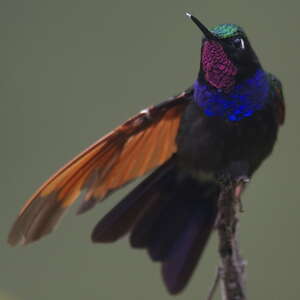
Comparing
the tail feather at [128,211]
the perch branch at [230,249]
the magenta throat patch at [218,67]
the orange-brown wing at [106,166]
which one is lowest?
the perch branch at [230,249]

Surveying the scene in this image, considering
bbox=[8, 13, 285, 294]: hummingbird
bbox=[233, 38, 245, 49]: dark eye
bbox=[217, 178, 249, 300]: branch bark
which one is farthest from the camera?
bbox=[233, 38, 245, 49]: dark eye

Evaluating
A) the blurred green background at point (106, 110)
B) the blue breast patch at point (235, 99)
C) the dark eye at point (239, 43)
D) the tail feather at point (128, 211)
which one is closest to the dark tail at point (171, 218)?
the tail feather at point (128, 211)

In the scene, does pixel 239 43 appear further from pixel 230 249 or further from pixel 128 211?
pixel 230 249

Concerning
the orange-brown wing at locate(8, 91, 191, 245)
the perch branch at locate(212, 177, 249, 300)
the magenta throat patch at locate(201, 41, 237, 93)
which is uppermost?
the magenta throat patch at locate(201, 41, 237, 93)

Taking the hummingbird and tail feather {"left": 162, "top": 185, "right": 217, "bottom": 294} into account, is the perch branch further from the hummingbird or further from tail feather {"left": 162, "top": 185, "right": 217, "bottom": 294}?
tail feather {"left": 162, "top": 185, "right": 217, "bottom": 294}

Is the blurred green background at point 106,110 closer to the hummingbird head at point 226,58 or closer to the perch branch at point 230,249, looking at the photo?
the hummingbird head at point 226,58

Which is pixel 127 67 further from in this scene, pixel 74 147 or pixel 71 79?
pixel 74 147

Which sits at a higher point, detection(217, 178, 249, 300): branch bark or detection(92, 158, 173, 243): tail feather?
detection(92, 158, 173, 243): tail feather

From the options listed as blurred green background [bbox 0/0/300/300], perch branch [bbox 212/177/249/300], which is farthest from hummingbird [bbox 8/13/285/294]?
blurred green background [bbox 0/0/300/300]
